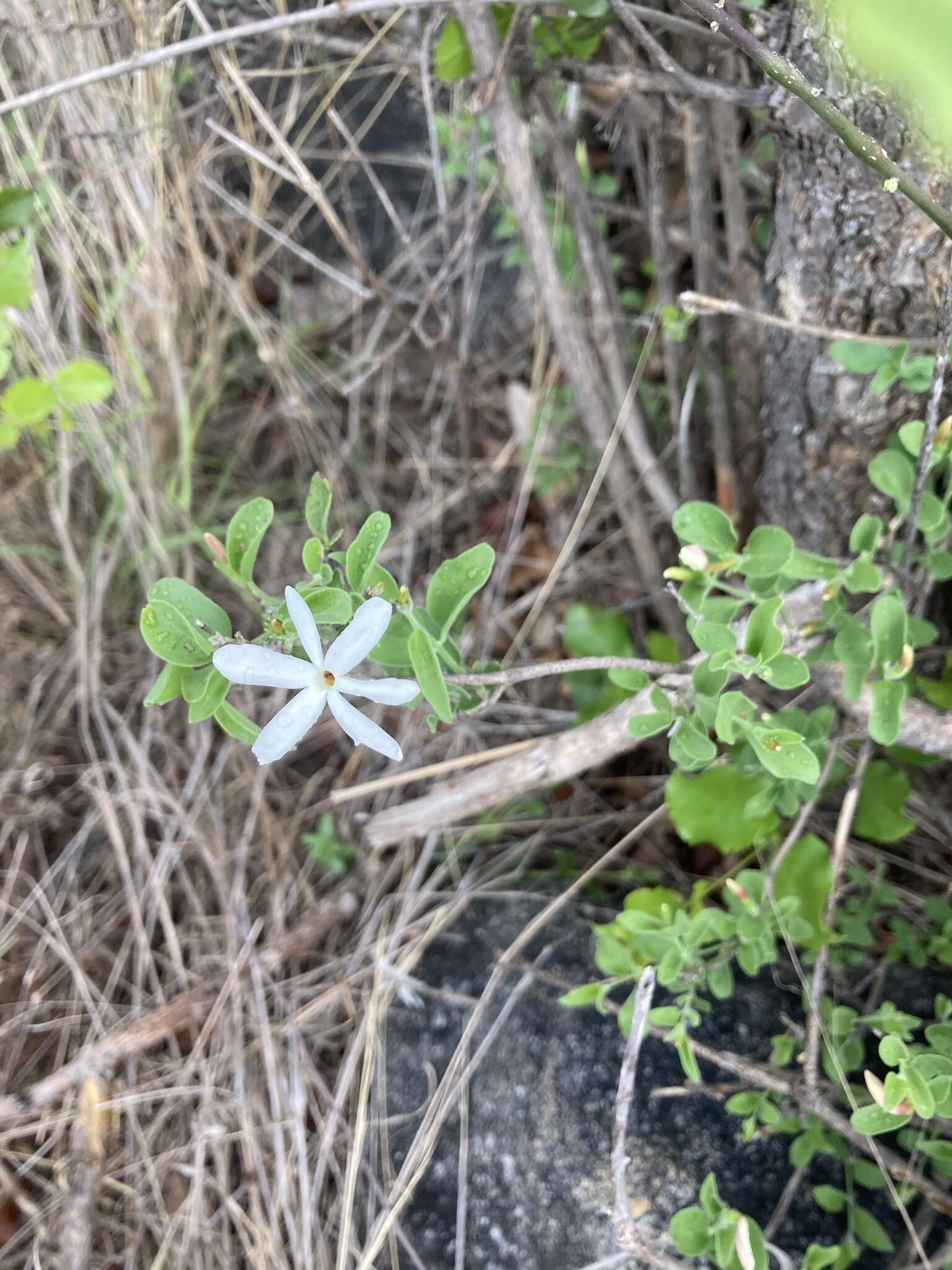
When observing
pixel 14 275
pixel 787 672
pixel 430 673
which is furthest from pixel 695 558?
pixel 14 275

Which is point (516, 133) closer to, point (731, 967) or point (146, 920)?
point (731, 967)

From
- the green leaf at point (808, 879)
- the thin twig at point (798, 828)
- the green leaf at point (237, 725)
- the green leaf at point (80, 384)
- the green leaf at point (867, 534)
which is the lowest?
the green leaf at point (808, 879)

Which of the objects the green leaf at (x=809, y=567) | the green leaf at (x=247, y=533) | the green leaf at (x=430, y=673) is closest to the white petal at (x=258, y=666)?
the green leaf at (x=430, y=673)

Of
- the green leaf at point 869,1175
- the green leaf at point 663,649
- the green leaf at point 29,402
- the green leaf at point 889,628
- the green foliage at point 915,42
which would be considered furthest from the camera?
the green leaf at point 663,649

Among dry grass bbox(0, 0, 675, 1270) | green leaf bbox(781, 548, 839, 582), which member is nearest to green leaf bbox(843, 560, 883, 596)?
green leaf bbox(781, 548, 839, 582)

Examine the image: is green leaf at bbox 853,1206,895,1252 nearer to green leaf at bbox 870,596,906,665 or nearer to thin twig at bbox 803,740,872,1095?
thin twig at bbox 803,740,872,1095

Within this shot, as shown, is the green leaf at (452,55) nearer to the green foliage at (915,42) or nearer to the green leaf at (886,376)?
the green leaf at (886,376)

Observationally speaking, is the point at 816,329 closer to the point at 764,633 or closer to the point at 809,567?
the point at 809,567
